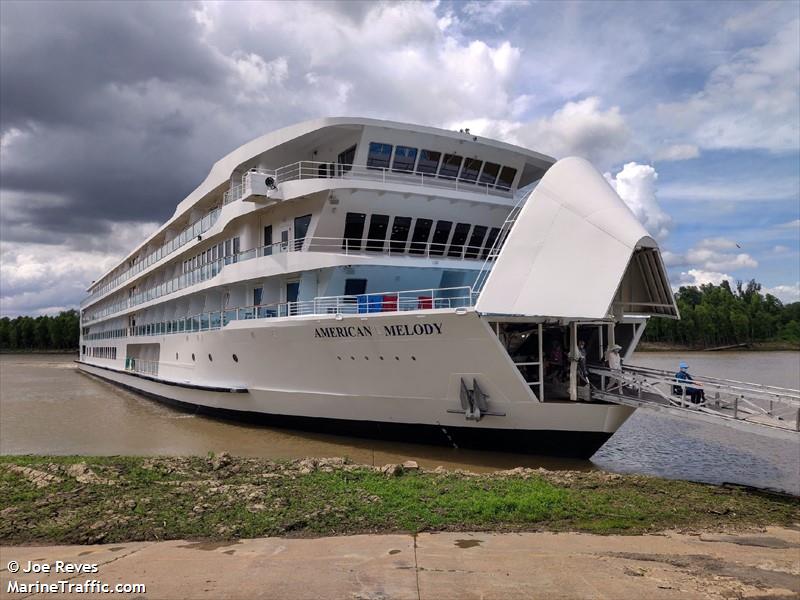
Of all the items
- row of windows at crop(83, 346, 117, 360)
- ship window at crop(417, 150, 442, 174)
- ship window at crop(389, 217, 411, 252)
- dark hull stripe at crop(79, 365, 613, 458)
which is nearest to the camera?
dark hull stripe at crop(79, 365, 613, 458)

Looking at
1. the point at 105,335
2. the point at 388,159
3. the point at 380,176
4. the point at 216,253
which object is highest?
the point at 388,159

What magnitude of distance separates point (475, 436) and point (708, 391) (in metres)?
4.52

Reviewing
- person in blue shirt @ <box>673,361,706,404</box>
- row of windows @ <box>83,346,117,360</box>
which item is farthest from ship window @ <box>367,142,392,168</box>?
row of windows @ <box>83,346,117,360</box>

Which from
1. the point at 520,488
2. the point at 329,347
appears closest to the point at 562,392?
the point at 520,488

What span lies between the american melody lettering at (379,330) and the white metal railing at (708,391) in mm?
3534

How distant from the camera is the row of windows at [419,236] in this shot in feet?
51.4

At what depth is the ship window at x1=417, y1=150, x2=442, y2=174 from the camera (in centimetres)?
1620

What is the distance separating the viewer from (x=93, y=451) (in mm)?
14336

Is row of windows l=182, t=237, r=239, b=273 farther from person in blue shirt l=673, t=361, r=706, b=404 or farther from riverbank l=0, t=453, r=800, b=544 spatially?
person in blue shirt l=673, t=361, r=706, b=404

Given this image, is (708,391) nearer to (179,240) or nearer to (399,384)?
(399,384)

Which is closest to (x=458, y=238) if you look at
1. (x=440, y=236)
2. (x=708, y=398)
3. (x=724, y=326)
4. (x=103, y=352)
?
(x=440, y=236)

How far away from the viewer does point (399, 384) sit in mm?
12312

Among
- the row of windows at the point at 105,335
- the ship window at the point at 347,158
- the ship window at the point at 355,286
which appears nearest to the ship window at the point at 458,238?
the ship window at the point at 355,286

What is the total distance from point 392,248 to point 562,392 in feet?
21.6
